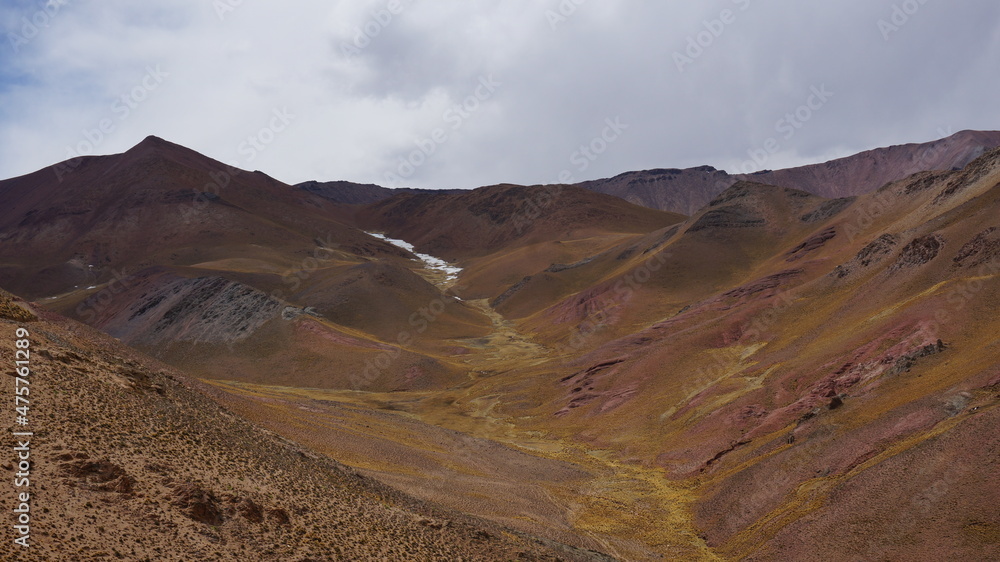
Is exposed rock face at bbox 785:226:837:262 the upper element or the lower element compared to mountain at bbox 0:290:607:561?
upper

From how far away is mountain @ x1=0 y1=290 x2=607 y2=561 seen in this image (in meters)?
17.1

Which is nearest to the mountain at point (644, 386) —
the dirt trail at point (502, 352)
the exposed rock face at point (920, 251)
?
the exposed rock face at point (920, 251)

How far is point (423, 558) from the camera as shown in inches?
895

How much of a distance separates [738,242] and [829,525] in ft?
342

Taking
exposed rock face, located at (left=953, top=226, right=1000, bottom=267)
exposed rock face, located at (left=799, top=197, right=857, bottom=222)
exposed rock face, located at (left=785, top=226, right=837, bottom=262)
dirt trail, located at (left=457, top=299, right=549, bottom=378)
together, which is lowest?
dirt trail, located at (left=457, top=299, right=549, bottom=378)

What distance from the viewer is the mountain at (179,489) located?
56.2 ft

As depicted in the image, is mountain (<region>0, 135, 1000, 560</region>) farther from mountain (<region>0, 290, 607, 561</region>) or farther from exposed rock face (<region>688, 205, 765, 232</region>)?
exposed rock face (<region>688, 205, 765, 232</region>)

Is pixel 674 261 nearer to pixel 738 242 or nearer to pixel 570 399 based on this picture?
pixel 738 242

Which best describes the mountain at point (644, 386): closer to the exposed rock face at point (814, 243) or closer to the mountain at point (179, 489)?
the mountain at point (179, 489)

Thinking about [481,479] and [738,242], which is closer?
[481,479]

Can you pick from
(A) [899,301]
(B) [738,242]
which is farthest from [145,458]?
(B) [738,242]

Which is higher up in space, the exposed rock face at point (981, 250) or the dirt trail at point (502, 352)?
the exposed rock face at point (981, 250)

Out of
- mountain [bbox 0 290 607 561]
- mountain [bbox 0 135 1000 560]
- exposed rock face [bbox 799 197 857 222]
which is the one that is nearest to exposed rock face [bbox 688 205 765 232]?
mountain [bbox 0 135 1000 560]

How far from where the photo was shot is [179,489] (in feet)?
64.1
